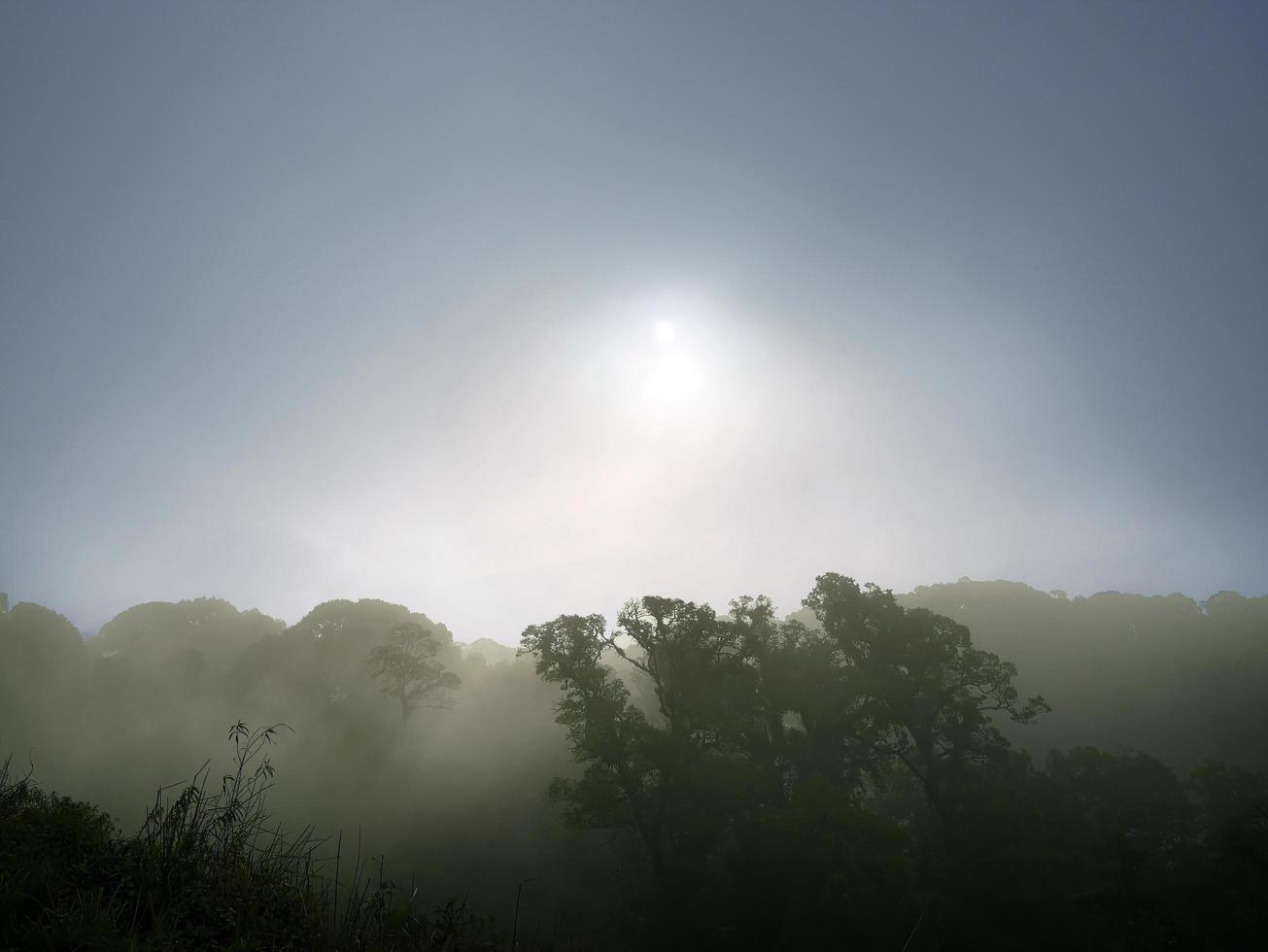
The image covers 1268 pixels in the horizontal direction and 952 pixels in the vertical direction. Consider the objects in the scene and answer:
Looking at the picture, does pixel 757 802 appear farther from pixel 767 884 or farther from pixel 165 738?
pixel 165 738

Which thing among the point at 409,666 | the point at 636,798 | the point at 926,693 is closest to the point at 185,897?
the point at 636,798

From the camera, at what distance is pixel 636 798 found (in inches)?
882

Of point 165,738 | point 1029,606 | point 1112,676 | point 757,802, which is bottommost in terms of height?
point 165,738

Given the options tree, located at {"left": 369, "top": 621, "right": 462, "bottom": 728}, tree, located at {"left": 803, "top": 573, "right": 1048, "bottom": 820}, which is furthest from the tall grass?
tree, located at {"left": 369, "top": 621, "right": 462, "bottom": 728}

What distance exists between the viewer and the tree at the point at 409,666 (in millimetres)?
39094

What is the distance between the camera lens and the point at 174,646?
5628cm

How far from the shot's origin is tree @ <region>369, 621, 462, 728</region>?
3909 centimetres

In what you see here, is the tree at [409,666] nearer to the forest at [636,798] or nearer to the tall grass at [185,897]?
the forest at [636,798]

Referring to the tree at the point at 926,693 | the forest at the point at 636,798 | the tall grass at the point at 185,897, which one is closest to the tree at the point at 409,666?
the forest at the point at 636,798

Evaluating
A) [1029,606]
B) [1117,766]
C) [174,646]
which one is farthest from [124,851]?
[1029,606]

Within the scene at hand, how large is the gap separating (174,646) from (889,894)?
71818mm

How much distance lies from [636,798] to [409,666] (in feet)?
80.1

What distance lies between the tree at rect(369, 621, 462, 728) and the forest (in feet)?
0.84

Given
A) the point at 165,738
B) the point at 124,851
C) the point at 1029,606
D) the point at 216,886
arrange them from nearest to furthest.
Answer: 1. the point at 216,886
2. the point at 124,851
3. the point at 165,738
4. the point at 1029,606
